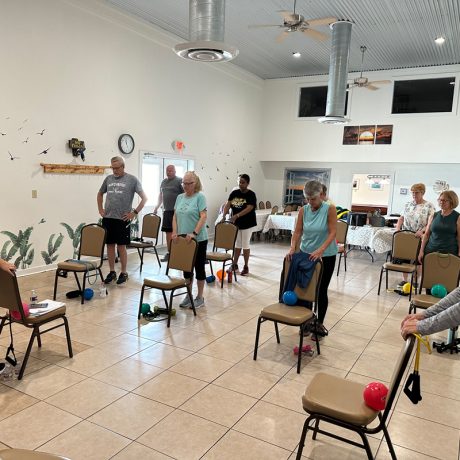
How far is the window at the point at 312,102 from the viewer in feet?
35.1

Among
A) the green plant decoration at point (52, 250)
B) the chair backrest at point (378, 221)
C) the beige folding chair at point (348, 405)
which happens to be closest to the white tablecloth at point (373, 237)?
the chair backrest at point (378, 221)

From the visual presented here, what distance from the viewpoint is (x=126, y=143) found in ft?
23.2

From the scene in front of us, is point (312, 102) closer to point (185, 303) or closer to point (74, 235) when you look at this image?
point (74, 235)

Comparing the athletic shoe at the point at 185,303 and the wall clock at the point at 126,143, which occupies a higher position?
the wall clock at the point at 126,143

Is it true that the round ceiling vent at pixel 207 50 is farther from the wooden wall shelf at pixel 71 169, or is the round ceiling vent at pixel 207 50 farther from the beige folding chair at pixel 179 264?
the wooden wall shelf at pixel 71 169

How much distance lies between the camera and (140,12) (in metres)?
6.84

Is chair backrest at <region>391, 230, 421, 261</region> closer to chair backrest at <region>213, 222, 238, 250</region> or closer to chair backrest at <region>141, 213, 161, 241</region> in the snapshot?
chair backrest at <region>213, 222, 238, 250</region>

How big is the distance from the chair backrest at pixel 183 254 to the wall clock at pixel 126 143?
3341 mm

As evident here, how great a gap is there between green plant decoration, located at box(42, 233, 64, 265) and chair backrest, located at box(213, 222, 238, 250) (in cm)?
239

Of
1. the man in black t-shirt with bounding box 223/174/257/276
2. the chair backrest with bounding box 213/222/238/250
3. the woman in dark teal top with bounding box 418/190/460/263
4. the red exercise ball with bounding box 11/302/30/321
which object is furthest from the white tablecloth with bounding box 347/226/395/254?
the red exercise ball with bounding box 11/302/30/321

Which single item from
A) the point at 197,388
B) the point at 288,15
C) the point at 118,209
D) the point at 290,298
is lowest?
the point at 197,388

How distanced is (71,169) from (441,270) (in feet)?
16.6

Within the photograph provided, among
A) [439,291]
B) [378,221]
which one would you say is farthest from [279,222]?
[439,291]

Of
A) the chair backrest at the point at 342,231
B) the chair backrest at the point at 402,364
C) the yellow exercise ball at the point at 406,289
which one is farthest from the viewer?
the chair backrest at the point at 342,231
